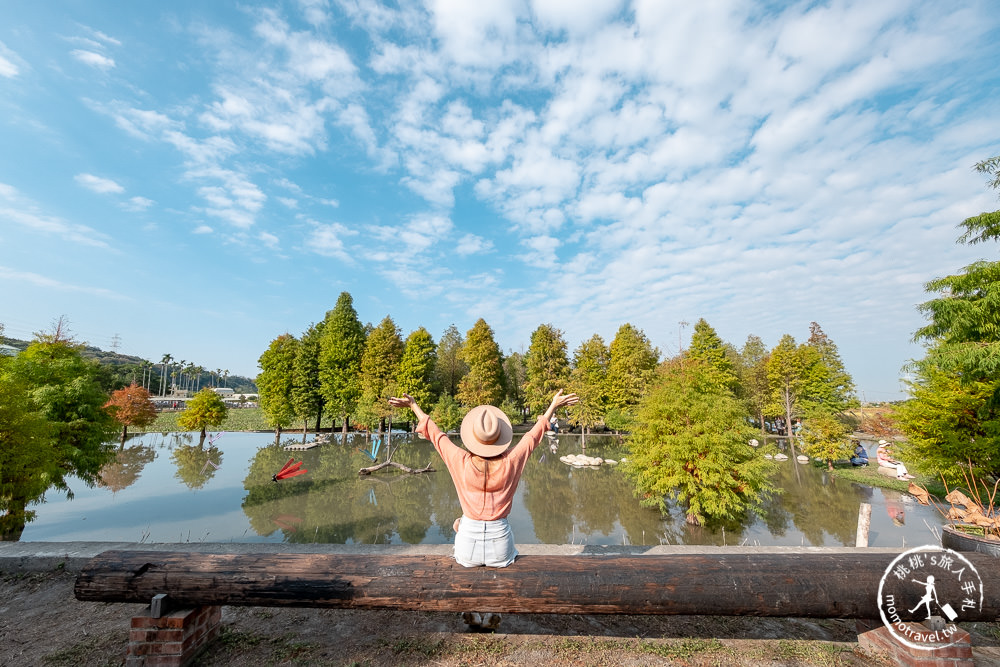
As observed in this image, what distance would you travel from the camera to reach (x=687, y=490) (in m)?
12.4

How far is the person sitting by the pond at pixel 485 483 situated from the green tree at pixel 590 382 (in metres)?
27.6

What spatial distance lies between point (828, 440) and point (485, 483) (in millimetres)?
28871

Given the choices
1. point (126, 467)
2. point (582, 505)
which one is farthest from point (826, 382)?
point (126, 467)

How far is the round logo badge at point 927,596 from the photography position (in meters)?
3.53

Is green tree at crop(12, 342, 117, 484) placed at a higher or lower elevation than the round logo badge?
higher

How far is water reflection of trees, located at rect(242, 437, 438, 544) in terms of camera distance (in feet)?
41.3

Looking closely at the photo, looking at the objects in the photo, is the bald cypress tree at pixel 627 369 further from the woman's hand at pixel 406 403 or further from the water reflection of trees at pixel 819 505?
the woman's hand at pixel 406 403

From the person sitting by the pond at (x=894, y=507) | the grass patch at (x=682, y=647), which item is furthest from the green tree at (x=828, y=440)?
the grass patch at (x=682, y=647)

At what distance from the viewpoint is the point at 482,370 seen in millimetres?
36469

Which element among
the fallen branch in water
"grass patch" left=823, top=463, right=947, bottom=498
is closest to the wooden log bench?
the fallen branch in water

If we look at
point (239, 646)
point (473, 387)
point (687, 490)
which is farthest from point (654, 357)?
point (239, 646)

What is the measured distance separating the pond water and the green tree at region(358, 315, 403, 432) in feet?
24.0

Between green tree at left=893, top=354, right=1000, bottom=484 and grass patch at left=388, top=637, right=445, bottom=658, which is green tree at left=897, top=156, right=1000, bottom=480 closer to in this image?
green tree at left=893, top=354, right=1000, bottom=484

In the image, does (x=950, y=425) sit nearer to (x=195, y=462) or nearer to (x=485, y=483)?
(x=485, y=483)
